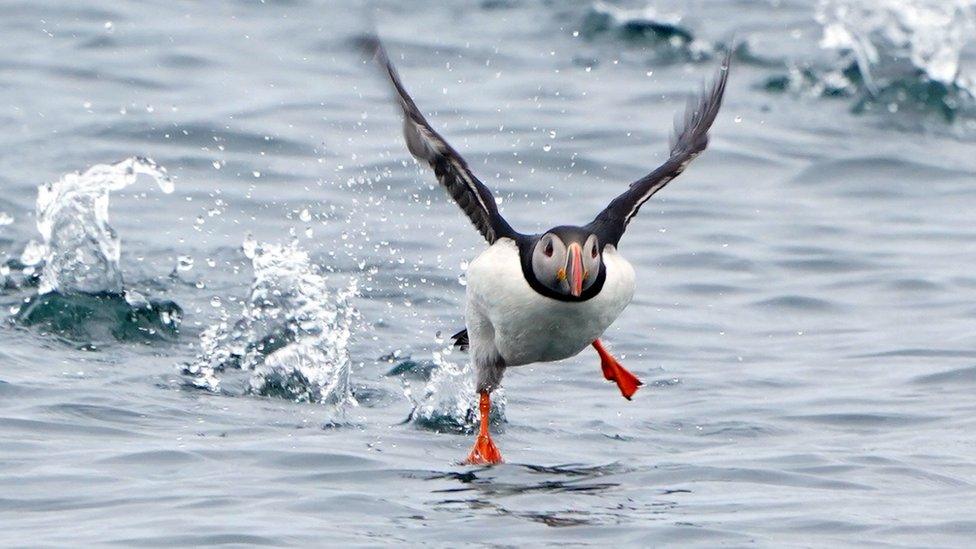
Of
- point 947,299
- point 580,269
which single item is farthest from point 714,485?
point 947,299

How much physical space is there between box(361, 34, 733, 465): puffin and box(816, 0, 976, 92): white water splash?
9.95m

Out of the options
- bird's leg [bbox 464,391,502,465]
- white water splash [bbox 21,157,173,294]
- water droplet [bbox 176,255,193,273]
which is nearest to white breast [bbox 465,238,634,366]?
bird's leg [bbox 464,391,502,465]

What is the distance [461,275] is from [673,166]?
3283mm

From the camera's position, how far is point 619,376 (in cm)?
924

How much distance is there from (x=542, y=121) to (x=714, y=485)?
957cm

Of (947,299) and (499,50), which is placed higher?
(499,50)

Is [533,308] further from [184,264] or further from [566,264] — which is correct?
[184,264]

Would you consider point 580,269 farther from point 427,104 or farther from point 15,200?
point 427,104

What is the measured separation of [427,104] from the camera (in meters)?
17.4

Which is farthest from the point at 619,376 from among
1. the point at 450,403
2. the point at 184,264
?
the point at 184,264

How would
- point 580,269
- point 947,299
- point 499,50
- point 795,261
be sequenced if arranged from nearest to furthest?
point 580,269 → point 947,299 → point 795,261 → point 499,50

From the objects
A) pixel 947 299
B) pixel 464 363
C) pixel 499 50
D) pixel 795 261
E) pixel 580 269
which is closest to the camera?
pixel 580 269

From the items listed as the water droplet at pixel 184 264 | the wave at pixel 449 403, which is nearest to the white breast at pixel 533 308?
the wave at pixel 449 403

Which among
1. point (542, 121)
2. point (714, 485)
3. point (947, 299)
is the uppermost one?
point (542, 121)
